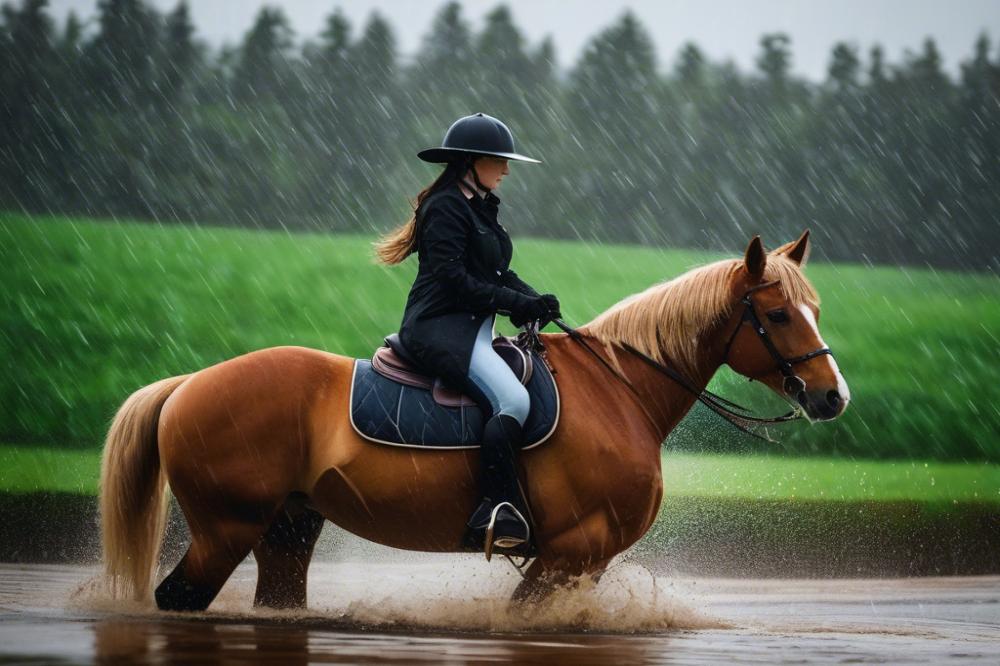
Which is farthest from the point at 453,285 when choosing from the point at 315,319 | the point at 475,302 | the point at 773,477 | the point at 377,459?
the point at 315,319

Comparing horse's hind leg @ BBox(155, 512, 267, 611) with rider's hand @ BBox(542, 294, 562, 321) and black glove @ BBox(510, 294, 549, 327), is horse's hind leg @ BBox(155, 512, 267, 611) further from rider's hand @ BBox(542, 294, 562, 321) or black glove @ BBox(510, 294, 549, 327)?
rider's hand @ BBox(542, 294, 562, 321)

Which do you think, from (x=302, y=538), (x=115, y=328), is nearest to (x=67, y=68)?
(x=115, y=328)

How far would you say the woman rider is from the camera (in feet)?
20.6

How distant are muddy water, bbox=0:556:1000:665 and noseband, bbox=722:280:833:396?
3.97ft

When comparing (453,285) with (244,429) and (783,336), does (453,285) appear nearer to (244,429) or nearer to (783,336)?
(244,429)

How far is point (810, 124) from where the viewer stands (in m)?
29.4

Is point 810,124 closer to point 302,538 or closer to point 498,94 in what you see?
point 498,94

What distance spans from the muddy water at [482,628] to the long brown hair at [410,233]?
1.76 m

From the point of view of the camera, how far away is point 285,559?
7.05 m

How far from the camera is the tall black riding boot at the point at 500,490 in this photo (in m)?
Result: 6.23

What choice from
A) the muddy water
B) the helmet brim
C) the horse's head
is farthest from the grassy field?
the horse's head

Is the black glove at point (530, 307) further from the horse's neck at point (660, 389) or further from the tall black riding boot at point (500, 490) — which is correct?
the horse's neck at point (660, 389)

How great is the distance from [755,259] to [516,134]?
21425mm

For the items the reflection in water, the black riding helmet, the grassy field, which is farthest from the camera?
the grassy field
